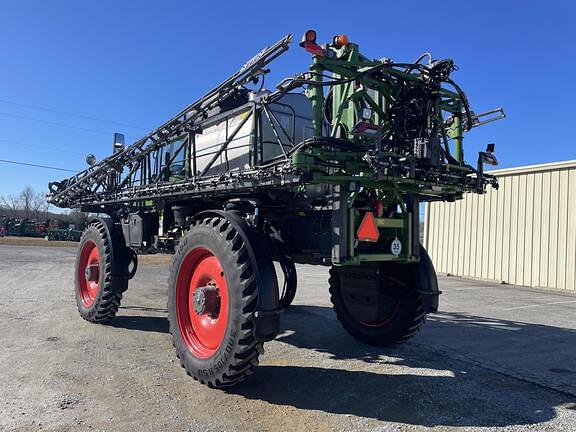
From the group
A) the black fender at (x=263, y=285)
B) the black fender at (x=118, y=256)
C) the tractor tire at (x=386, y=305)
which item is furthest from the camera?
the black fender at (x=118, y=256)

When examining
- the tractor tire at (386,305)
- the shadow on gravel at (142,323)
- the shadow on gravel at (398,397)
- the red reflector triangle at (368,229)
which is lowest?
the shadow on gravel at (142,323)

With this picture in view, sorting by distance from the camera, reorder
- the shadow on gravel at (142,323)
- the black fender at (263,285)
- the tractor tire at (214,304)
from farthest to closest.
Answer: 1. the shadow on gravel at (142,323)
2. the tractor tire at (214,304)
3. the black fender at (263,285)

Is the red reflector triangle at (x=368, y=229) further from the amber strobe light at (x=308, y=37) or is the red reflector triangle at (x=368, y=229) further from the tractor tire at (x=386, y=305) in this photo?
the amber strobe light at (x=308, y=37)

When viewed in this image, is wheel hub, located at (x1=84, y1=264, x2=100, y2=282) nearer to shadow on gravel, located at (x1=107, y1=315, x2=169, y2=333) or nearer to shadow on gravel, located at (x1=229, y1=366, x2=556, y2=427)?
shadow on gravel, located at (x1=107, y1=315, x2=169, y2=333)

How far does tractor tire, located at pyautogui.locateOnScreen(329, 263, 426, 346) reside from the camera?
5.66m

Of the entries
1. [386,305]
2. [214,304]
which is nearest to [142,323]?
[214,304]

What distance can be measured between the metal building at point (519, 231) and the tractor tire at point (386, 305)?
37.1 feet

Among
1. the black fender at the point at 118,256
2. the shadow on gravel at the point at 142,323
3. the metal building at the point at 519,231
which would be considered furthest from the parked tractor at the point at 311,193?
the metal building at the point at 519,231

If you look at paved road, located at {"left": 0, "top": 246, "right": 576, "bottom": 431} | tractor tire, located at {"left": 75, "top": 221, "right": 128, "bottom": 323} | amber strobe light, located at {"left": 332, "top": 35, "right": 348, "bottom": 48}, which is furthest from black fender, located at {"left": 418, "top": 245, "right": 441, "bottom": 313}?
tractor tire, located at {"left": 75, "top": 221, "right": 128, "bottom": 323}

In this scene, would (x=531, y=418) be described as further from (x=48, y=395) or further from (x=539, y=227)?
(x=539, y=227)

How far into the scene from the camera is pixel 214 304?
4.79 meters

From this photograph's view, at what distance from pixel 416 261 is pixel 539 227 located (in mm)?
12061

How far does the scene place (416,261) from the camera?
5.42m

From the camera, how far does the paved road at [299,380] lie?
3.72 meters
